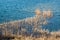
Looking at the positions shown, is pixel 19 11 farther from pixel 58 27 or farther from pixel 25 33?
Result: pixel 58 27

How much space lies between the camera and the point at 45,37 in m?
3.35

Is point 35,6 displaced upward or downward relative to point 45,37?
upward

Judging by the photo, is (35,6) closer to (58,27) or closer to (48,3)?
(48,3)

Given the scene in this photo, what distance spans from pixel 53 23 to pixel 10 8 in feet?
1.89

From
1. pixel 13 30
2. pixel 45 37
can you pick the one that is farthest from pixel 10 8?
pixel 45 37

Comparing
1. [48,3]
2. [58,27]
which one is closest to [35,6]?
[48,3]

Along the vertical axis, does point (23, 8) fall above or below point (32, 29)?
above

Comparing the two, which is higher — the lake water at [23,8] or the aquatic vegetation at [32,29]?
the lake water at [23,8]

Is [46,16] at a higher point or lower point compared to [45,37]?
higher

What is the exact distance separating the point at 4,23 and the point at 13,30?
0.15m

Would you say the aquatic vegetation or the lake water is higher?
the lake water

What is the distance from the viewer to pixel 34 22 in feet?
11.1

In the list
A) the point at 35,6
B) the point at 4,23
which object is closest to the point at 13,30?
the point at 4,23

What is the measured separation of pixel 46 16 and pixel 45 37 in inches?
10.5
